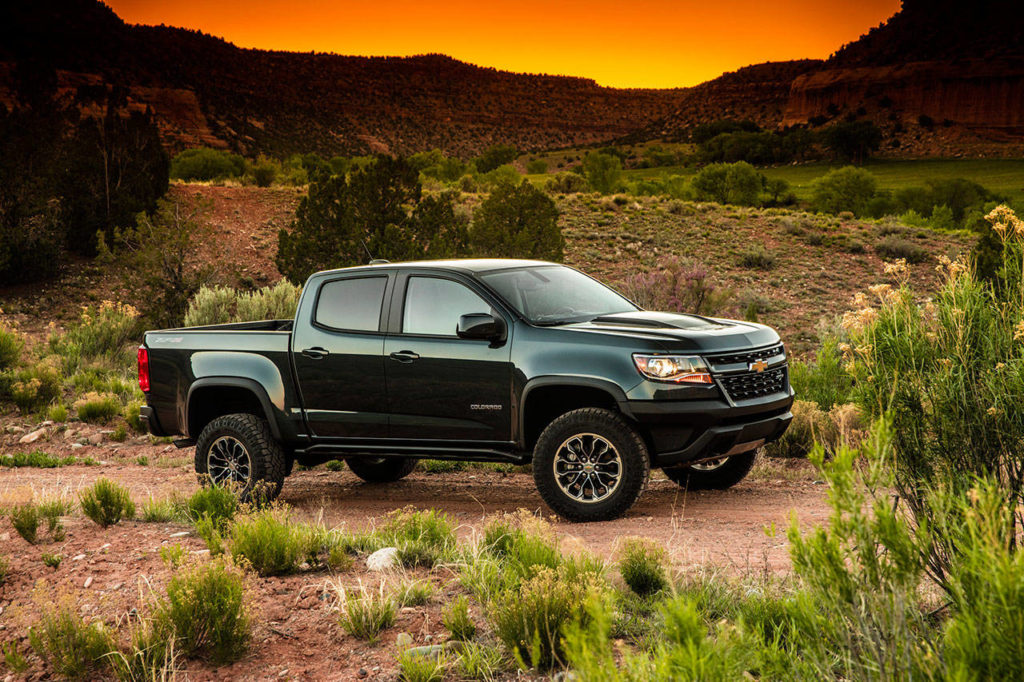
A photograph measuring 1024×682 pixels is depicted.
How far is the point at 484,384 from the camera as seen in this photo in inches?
305

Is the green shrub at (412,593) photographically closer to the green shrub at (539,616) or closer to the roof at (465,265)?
the green shrub at (539,616)

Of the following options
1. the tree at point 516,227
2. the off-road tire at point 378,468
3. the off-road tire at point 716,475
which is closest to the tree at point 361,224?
the tree at point 516,227

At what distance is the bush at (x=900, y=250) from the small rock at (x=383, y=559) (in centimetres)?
3193

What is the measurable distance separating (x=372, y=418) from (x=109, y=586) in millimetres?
2792

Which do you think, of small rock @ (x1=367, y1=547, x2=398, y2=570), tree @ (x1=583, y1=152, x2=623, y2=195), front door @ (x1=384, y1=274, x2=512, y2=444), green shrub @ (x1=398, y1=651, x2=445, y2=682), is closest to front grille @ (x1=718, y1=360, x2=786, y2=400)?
front door @ (x1=384, y1=274, x2=512, y2=444)

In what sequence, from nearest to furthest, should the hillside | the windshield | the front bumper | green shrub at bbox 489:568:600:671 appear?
green shrub at bbox 489:568:600:671, the front bumper, the windshield, the hillside

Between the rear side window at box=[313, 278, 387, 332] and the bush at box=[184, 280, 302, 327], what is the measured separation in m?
10.4

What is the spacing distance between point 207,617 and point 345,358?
141 inches

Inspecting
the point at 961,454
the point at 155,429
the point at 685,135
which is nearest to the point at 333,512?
the point at 155,429

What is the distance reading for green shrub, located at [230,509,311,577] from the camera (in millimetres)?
5984

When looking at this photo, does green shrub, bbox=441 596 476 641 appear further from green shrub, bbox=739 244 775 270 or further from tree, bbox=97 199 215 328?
green shrub, bbox=739 244 775 270

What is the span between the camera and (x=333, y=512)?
847 cm

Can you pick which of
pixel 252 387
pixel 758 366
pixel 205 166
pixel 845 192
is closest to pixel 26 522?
pixel 252 387

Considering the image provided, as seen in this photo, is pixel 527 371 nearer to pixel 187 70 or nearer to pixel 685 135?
pixel 187 70
